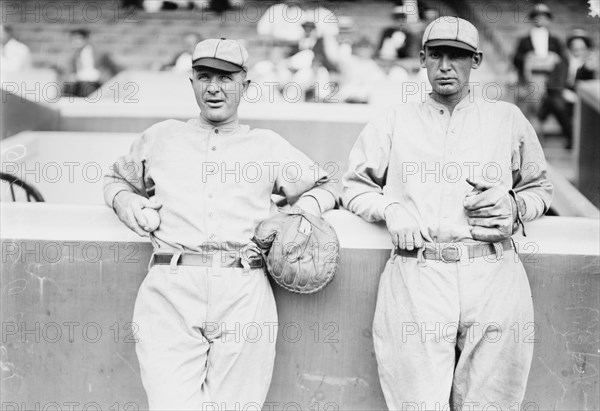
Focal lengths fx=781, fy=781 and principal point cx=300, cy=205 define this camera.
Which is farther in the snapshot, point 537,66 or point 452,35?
point 537,66

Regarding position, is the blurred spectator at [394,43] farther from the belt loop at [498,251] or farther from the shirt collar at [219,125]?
the belt loop at [498,251]

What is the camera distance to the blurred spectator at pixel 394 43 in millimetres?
12805

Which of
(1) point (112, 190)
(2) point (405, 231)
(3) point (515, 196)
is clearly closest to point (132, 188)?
(1) point (112, 190)

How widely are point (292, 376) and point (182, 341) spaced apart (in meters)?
0.69

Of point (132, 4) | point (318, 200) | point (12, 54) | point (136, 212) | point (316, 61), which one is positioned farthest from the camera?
point (132, 4)

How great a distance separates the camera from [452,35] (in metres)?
3.27

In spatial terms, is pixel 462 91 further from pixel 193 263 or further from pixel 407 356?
pixel 193 263

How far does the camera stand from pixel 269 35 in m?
14.0

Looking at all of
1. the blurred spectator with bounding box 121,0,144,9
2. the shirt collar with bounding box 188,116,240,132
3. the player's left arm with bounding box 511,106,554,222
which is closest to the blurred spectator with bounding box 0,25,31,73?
the blurred spectator with bounding box 121,0,144,9

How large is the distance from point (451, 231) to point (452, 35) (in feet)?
2.70

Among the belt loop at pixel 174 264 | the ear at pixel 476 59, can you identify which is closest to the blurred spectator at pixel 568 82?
the ear at pixel 476 59

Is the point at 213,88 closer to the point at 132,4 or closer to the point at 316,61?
the point at 316,61

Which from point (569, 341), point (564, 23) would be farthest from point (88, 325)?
point (564, 23)

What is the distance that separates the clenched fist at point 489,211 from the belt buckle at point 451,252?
10 centimetres
